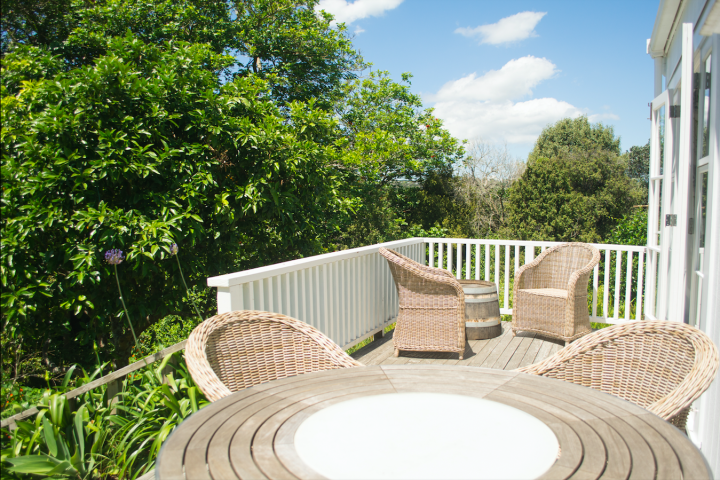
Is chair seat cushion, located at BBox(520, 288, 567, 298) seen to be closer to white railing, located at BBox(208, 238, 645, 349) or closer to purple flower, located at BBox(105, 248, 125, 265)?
white railing, located at BBox(208, 238, 645, 349)

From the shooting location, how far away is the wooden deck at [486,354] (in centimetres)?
365

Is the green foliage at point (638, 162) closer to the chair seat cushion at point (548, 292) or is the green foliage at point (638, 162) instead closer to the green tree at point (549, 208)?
the green tree at point (549, 208)

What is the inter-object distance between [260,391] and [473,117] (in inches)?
1373

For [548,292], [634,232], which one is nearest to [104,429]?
[548,292]

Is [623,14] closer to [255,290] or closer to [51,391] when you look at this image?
[255,290]

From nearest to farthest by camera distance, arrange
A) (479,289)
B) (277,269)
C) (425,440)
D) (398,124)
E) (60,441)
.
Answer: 1. (425,440)
2. (60,441)
3. (277,269)
4. (479,289)
5. (398,124)

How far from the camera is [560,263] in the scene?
455 cm

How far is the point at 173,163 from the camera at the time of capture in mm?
3359

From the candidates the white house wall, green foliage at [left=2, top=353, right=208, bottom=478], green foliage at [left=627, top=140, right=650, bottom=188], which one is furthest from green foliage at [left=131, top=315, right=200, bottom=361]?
green foliage at [left=627, top=140, right=650, bottom=188]

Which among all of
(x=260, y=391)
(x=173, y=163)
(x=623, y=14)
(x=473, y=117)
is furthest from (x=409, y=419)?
(x=473, y=117)

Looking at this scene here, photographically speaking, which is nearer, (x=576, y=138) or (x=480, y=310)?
(x=480, y=310)

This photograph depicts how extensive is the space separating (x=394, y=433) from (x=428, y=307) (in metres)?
2.56

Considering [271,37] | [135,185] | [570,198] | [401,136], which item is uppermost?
[271,37]

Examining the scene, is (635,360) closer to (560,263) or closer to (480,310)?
(480,310)
